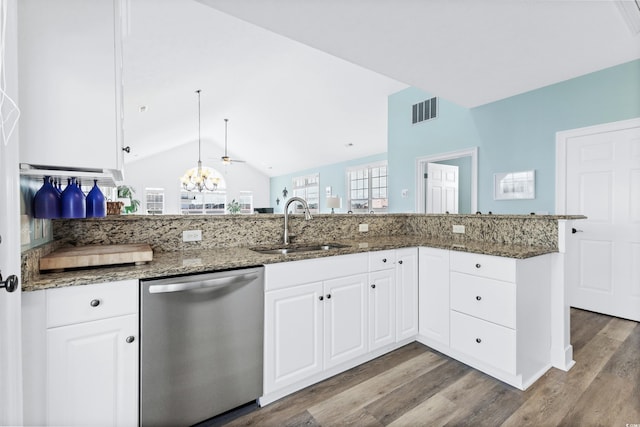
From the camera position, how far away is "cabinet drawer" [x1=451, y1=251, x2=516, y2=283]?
5.90 feet

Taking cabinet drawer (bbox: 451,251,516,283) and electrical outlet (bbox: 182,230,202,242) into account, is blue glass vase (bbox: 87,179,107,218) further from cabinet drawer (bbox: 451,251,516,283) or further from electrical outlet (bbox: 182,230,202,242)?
cabinet drawer (bbox: 451,251,516,283)

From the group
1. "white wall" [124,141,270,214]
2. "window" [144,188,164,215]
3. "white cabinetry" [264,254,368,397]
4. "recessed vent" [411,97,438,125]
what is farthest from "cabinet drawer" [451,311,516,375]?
"white wall" [124,141,270,214]

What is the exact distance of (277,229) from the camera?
7.37 feet

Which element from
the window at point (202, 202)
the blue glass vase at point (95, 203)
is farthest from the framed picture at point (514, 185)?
the window at point (202, 202)

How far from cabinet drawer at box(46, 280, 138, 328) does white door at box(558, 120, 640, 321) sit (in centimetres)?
376

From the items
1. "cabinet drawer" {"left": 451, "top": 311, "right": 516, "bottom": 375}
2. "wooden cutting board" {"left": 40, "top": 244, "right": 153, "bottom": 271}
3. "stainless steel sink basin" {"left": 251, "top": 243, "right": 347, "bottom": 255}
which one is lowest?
"cabinet drawer" {"left": 451, "top": 311, "right": 516, "bottom": 375}

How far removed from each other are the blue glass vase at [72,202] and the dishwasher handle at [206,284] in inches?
20.0

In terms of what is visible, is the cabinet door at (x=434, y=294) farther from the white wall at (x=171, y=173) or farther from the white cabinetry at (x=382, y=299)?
the white wall at (x=171, y=173)

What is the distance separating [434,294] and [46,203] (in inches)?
95.3

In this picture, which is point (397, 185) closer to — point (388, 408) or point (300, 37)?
point (300, 37)

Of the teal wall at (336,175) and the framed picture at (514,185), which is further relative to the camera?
the teal wall at (336,175)

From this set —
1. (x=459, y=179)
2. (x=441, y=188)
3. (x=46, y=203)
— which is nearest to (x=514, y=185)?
(x=441, y=188)

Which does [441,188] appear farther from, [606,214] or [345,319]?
[345,319]

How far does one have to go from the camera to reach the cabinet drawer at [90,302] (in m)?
1.12
